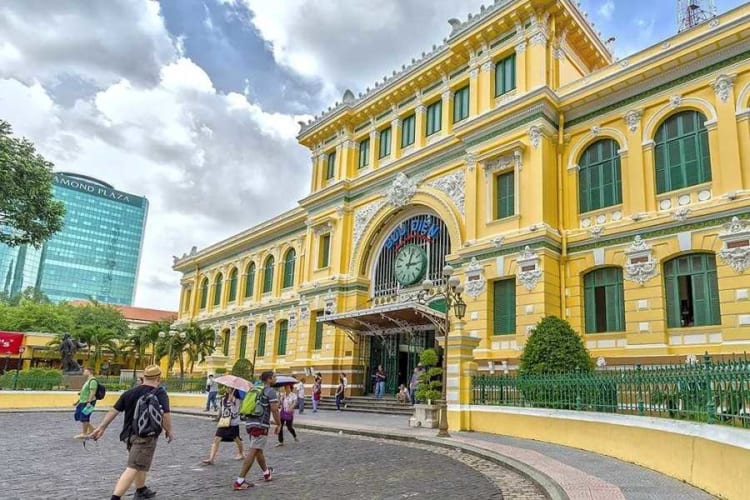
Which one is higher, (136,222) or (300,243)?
(136,222)

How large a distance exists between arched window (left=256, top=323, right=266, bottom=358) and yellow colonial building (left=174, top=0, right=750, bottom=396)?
4.49 meters

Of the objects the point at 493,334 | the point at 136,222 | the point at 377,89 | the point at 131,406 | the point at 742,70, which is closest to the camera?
the point at 131,406

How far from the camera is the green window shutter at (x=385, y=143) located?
26703mm

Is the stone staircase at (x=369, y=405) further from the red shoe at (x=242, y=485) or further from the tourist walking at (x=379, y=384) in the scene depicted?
the red shoe at (x=242, y=485)

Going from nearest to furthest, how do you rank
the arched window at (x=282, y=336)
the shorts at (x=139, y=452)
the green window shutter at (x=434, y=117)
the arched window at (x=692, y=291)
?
the shorts at (x=139, y=452) < the arched window at (x=692, y=291) < the green window shutter at (x=434, y=117) < the arched window at (x=282, y=336)

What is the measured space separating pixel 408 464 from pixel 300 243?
79.8ft

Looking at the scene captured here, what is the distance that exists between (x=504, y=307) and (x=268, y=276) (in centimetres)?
2036

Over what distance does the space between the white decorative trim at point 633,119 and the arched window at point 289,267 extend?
20.8 m

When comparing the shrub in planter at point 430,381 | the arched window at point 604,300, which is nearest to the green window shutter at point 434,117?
the arched window at point 604,300

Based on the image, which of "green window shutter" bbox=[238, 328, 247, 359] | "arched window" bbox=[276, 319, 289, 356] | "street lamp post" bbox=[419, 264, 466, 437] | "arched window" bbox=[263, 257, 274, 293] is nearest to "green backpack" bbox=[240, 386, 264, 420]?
"street lamp post" bbox=[419, 264, 466, 437]

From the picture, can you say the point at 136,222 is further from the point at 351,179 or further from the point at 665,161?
the point at 665,161

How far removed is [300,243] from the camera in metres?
33.1

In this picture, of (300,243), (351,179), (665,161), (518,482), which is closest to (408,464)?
(518,482)

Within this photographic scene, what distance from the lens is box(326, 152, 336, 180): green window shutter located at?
29.6m
